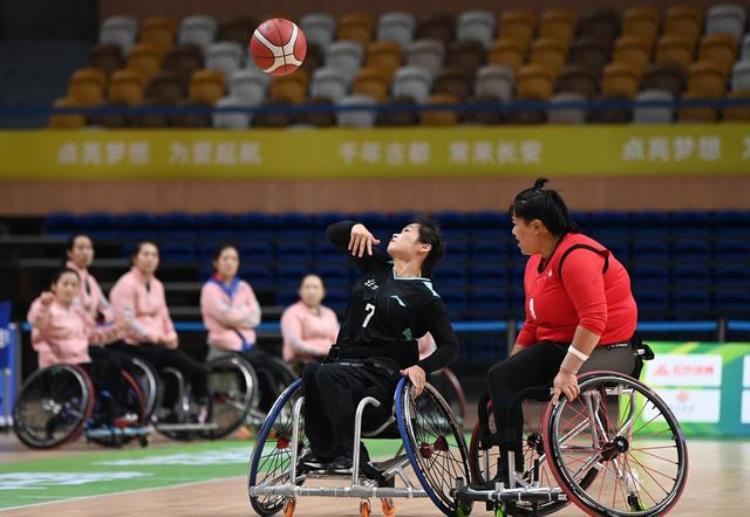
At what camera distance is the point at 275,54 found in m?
9.09

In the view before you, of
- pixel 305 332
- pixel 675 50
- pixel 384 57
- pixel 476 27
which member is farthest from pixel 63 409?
pixel 476 27

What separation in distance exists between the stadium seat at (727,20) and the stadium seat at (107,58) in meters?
7.06

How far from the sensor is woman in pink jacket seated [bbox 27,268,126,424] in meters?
10.4

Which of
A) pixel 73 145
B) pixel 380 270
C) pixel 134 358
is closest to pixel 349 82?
pixel 73 145

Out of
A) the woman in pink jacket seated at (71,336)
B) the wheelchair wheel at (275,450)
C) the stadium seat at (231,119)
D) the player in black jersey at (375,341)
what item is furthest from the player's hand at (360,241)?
the stadium seat at (231,119)

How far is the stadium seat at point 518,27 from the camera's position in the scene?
1739cm

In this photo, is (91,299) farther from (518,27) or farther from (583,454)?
(518,27)

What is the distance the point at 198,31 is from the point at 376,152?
4174 mm

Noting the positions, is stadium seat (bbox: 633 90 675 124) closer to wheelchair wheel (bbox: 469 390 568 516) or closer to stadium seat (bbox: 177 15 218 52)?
stadium seat (bbox: 177 15 218 52)

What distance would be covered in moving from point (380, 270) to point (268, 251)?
975 cm

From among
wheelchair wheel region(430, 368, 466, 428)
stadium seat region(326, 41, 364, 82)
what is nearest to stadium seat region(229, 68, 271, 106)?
stadium seat region(326, 41, 364, 82)

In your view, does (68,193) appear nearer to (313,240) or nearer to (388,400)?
(313,240)

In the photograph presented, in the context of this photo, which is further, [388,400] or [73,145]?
[73,145]

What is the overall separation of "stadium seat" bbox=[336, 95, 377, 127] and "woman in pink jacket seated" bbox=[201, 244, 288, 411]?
194 inches
